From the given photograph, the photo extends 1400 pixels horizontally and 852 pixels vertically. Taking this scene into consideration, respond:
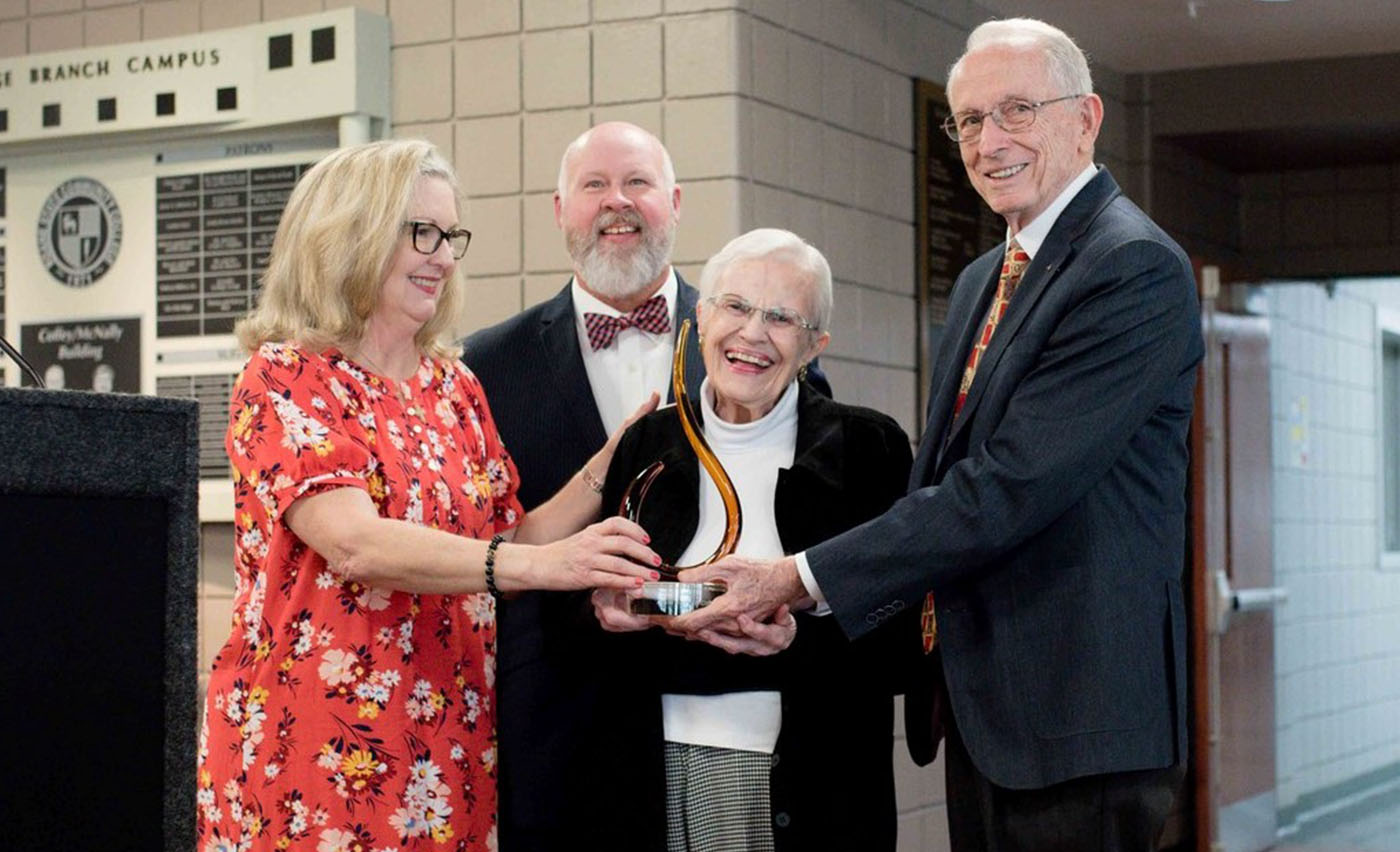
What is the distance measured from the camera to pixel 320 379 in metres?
2.08

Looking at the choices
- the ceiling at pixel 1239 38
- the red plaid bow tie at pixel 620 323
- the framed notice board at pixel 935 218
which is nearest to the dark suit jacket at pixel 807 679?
the red plaid bow tie at pixel 620 323

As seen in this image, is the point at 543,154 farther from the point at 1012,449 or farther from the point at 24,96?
the point at 1012,449

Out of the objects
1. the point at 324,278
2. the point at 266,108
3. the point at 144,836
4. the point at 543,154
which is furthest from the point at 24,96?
the point at 144,836

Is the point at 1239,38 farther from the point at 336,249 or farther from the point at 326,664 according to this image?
the point at 326,664

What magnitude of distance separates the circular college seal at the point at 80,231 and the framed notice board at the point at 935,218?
2048 millimetres

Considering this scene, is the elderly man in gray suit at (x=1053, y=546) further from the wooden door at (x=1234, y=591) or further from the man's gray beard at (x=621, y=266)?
the wooden door at (x=1234, y=591)

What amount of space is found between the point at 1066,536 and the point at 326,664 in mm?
876

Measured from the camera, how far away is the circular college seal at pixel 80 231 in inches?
171

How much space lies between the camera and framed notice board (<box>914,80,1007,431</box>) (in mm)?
4594

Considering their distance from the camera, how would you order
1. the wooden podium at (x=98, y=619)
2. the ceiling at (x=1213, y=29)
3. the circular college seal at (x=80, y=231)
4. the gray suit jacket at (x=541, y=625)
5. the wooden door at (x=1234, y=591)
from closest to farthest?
the wooden podium at (x=98, y=619), the gray suit jacket at (x=541, y=625), the circular college seal at (x=80, y=231), the ceiling at (x=1213, y=29), the wooden door at (x=1234, y=591)

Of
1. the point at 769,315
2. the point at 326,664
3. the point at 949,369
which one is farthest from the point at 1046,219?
the point at 326,664

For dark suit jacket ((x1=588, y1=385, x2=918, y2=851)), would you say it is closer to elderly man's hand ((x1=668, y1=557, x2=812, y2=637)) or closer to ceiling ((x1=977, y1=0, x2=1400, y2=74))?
elderly man's hand ((x1=668, y1=557, x2=812, y2=637))

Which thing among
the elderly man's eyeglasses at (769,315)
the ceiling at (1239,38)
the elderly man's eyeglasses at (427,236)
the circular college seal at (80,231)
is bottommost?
the elderly man's eyeglasses at (769,315)

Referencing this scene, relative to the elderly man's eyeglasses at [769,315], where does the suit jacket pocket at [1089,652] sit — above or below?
below
